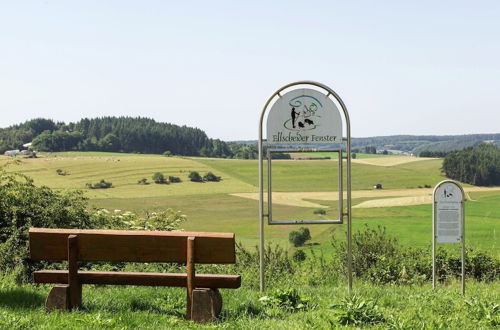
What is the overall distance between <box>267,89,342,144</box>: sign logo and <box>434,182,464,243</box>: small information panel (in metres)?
1.71

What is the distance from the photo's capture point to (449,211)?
28.2 feet

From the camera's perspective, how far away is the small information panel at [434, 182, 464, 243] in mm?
8578

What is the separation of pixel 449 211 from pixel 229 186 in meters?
81.7

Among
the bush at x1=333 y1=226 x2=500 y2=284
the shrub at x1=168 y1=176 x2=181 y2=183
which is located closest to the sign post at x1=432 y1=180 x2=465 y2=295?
the bush at x1=333 y1=226 x2=500 y2=284

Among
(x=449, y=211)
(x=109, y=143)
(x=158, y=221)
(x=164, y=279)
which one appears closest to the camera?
(x=164, y=279)

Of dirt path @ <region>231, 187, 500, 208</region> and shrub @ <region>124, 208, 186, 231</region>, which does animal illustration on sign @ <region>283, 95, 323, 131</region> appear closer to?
shrub @ <region>124, 208, 186, 231</region>

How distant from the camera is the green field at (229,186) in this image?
209 feet

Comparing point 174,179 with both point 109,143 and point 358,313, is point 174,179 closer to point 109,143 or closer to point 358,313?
point 109,143

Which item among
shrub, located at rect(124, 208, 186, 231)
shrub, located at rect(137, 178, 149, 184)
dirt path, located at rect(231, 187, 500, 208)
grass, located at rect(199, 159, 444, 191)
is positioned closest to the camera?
shrub, located at rect(124, 208, 186, 231)

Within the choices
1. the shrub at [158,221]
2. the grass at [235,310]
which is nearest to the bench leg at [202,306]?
the grass at [235,310]

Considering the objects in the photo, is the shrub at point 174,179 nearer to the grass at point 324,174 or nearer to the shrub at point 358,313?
the grass at point 324,174

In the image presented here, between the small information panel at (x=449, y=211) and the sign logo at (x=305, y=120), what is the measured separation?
1710mm

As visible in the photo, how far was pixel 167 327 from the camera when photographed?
18.7ft

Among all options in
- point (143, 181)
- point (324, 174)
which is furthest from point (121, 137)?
point (324, 174)
